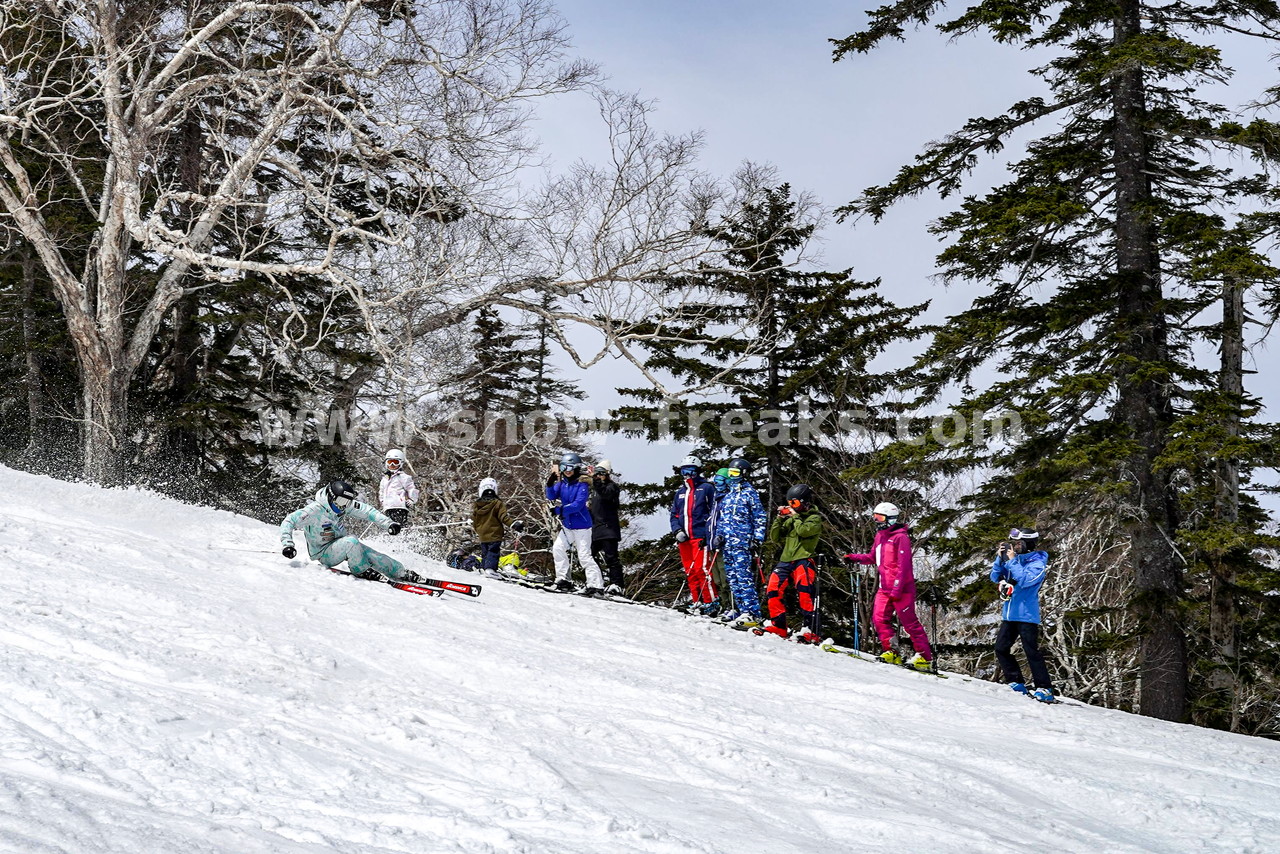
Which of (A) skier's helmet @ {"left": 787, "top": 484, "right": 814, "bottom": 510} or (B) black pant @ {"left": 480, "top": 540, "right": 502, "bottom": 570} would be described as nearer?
(A) skier's helmet @ {"left": 787, "top": 484, "right": 814, "bottom": 510}

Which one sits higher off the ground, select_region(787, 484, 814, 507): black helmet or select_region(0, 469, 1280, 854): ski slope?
select_region(787, 484, 814, 507): black helmet

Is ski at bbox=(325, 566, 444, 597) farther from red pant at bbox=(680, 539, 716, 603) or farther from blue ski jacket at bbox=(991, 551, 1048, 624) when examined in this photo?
blue ski jacket at bbox=(991, 551, 1048, 624)

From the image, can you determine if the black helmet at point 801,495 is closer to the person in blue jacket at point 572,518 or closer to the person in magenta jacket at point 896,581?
the person in magenta jacket at point 896,581

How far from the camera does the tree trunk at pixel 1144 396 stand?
12703 mm

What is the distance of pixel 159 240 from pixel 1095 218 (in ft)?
49.6

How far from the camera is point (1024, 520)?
1235 cm

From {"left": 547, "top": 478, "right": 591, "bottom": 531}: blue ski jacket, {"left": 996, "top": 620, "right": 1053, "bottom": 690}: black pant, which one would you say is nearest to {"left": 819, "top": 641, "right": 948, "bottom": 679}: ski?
{"left": 996, "top": 620, "right": 1053, "bottom": 690}: black pant

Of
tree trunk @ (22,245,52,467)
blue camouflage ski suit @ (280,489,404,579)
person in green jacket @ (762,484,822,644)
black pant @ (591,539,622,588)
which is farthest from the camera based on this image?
tree trunk @ (22,245,52,467)

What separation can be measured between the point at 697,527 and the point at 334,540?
4.84 meters

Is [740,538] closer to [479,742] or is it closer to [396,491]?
[396,491]

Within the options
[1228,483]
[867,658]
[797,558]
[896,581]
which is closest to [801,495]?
[797,558]

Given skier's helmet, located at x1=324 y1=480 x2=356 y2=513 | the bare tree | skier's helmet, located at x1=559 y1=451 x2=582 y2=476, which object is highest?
the bare tree

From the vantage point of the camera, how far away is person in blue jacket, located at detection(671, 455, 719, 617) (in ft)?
41.7

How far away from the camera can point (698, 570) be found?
1317cm
